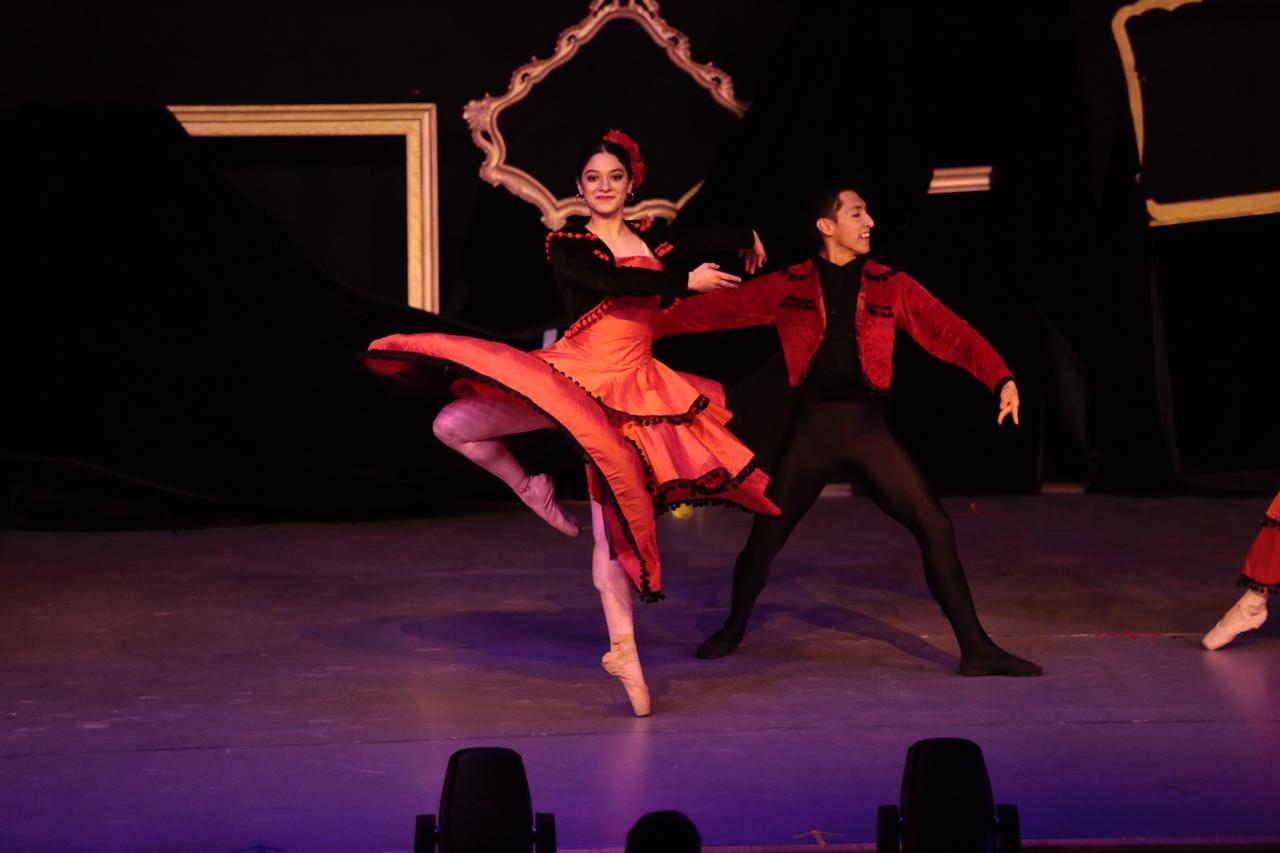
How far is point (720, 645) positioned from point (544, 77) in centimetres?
406

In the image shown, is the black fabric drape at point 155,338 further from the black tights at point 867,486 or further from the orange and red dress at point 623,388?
the orange and red dress at point 623,388

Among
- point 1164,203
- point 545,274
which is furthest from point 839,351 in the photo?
point 1164,203

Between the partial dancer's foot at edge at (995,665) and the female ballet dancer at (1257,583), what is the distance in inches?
22.8

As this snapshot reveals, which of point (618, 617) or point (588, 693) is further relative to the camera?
point (588, 693)

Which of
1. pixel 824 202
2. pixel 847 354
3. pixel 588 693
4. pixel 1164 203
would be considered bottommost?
pixel 588 693

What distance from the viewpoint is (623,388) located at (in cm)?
383

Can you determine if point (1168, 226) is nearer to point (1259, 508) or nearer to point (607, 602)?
point (1259, 508)

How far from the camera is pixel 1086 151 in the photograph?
7742 millimetres

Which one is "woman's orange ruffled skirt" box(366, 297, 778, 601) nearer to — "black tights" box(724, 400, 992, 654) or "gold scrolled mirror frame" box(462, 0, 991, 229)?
"black tights" box(724, 400, 992, 654)

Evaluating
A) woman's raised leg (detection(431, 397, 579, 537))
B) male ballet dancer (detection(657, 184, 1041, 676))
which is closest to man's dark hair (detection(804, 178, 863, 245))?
male ballet dancer (detection(657, 184, 1041, 676))

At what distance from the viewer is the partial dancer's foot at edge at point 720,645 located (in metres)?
4.33

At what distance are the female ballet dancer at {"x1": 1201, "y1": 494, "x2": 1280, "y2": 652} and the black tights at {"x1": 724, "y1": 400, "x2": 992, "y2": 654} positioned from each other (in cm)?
67

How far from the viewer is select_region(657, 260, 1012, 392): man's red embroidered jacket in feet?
13.8

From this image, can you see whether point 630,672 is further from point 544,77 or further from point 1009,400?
point 544,77
